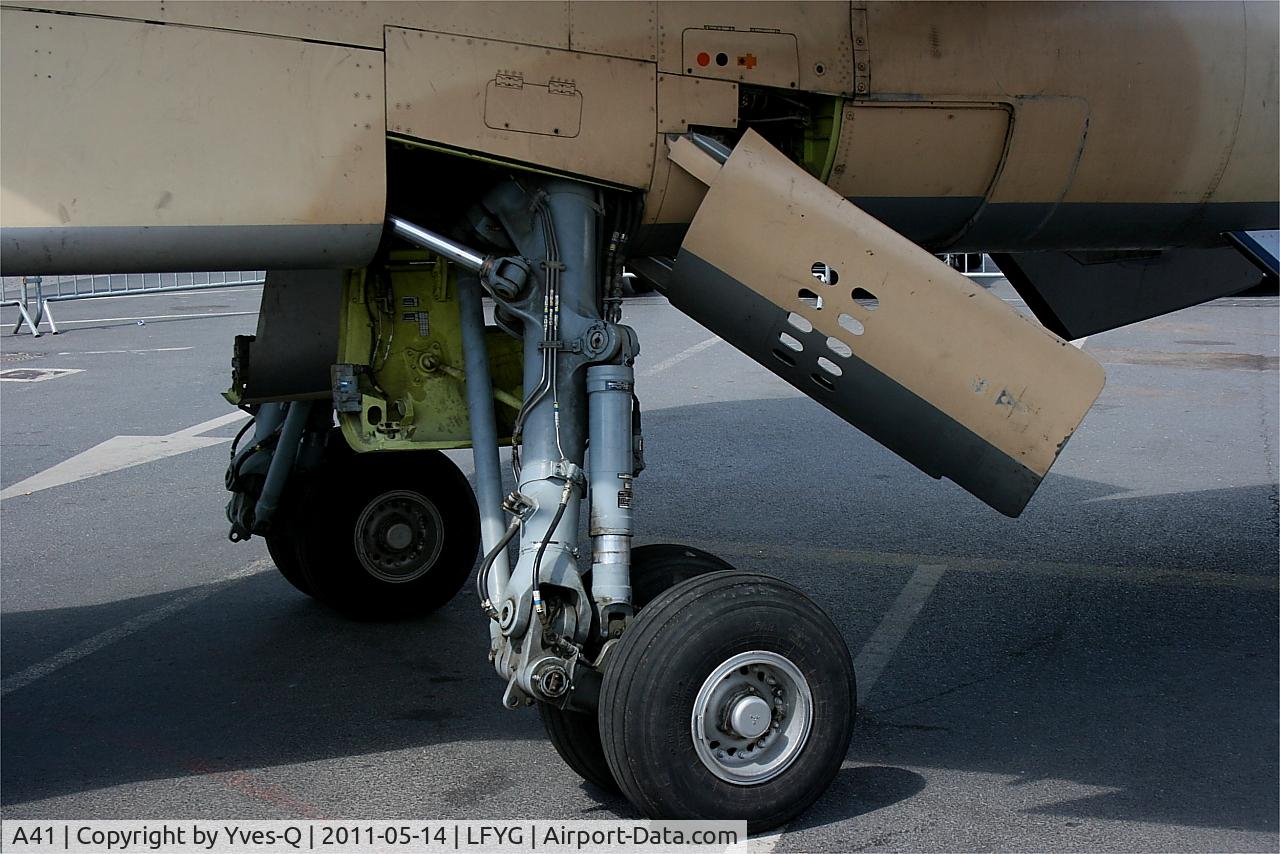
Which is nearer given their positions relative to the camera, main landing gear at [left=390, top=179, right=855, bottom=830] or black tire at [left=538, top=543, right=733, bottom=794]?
main landing gear at [left=390, top=179, right=855, bottom=830]

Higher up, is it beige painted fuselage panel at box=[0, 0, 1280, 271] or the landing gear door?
beige painted fuselage panel at box=[0, 0, 1280, 271]

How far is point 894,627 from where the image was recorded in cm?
590

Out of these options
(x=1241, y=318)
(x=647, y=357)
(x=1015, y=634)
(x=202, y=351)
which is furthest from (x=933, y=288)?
(x=1241, y=318)

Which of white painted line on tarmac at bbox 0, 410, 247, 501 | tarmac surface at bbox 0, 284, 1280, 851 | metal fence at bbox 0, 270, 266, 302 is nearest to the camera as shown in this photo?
tarmac surface at bbox 0, 284, 1280, 851

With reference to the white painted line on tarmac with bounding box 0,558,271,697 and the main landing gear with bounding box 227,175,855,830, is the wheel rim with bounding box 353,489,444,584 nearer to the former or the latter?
the white painted line on tarmac with bounding box 0,558,271,697

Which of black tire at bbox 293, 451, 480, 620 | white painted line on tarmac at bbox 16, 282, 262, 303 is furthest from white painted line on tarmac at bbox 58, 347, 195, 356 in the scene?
black tire at bbox 293, 451, 480, 620

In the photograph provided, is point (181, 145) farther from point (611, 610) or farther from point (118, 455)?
point (118, 455)

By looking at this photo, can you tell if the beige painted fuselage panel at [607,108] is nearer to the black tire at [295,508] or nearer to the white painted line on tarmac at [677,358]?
the black tire at [295,508]

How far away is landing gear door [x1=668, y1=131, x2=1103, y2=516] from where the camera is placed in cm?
421

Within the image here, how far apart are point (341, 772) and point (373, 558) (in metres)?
1.62

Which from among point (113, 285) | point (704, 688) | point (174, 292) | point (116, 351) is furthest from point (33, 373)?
point (113, 285)

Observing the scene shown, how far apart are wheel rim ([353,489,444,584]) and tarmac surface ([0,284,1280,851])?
0.23m

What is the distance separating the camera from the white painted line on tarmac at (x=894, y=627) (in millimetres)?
5379

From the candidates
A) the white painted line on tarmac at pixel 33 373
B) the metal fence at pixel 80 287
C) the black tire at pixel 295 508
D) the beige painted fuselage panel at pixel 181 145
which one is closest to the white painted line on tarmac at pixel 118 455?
the white painted line on tarmac at pixel 33 373
